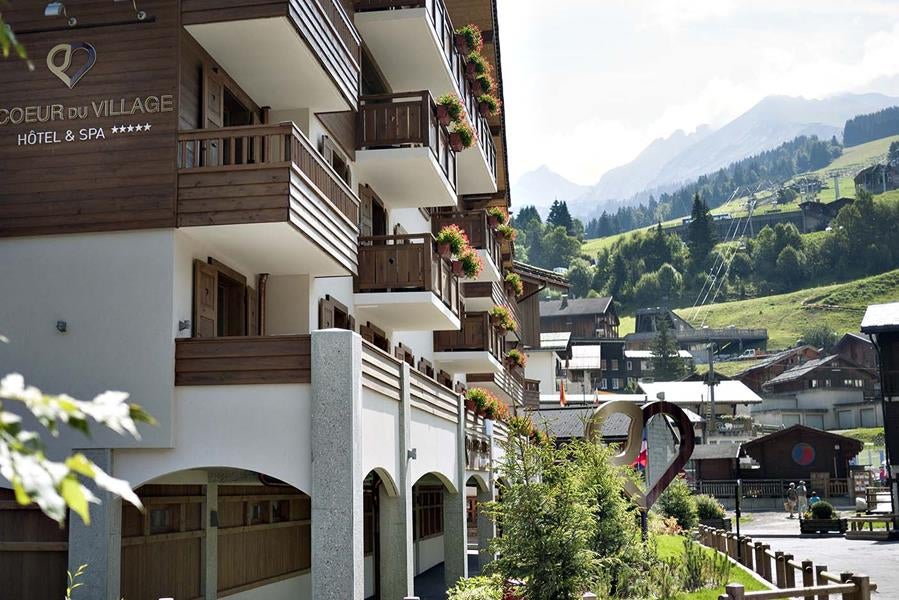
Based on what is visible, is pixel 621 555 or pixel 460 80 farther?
pixel 460 80

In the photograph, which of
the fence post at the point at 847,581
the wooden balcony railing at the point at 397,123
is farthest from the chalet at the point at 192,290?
the fence post at the point at 847,581

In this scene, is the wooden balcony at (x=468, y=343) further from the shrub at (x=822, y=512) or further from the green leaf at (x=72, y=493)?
the green leaf at (x=72, y=493)

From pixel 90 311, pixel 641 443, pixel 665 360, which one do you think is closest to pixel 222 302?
pixel 90 311

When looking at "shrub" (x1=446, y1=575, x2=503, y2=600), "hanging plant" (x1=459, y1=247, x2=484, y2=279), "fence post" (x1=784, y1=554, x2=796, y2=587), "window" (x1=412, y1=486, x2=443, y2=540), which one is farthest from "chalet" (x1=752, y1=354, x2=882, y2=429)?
"shrub" (x1=446, y1=575, x2=503, y2=600)

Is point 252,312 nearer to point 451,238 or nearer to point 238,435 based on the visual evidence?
point 238,435

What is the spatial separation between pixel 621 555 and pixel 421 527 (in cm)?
1390

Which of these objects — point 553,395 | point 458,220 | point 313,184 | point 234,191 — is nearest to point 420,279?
point 313,184

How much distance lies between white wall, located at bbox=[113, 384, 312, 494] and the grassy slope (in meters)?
9.32

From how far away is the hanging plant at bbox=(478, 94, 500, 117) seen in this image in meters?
31.0

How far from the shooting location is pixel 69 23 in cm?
1392

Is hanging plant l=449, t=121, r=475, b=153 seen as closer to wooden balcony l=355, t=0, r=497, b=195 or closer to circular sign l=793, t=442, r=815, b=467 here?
wooden balcony l=355, t=0, r=497, b=195

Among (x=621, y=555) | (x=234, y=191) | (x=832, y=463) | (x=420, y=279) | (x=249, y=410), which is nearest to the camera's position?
(x=249, y=410)

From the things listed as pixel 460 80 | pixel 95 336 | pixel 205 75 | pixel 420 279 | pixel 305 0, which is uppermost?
pixel 460 80

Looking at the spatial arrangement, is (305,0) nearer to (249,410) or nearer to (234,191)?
(234,191)
